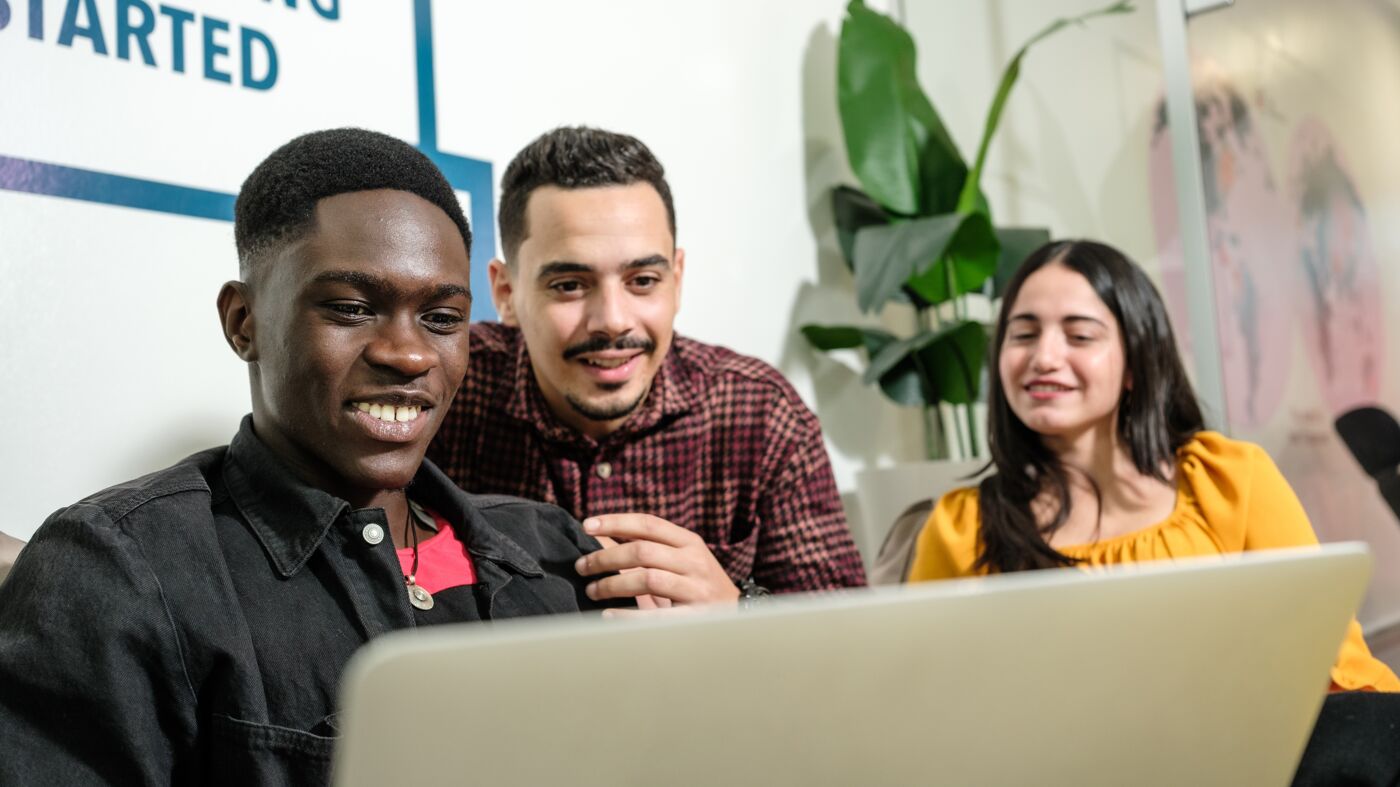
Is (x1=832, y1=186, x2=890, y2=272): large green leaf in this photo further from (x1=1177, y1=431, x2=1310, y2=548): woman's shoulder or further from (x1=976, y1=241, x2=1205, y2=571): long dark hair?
(x1=1177, y1=431, x2=1310, y2=548): woman's shoulder

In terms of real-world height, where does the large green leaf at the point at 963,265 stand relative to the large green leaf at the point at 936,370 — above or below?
above

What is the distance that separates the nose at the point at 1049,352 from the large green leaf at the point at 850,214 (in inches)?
33.4

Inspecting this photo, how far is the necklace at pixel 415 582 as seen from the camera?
1004 mm

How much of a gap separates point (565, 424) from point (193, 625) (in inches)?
39.2

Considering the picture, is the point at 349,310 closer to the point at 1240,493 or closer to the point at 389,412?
the point at 389,412

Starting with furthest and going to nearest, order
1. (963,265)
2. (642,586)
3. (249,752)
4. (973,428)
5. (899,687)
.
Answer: (973,428), (963,265), (642,586), (249,752), (899,687)

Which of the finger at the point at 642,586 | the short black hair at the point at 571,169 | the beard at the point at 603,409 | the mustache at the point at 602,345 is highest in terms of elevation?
the short black hair at the point at 571,169

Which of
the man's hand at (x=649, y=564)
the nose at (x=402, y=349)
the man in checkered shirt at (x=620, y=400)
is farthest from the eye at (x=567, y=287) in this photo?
the nose at (x=402, y=349)

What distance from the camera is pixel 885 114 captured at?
262cm

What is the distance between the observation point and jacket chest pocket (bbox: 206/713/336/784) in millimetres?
826

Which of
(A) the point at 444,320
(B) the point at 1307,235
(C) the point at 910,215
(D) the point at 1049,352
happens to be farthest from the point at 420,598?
(B) the point at 1307,235

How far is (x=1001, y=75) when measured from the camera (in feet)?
9.75

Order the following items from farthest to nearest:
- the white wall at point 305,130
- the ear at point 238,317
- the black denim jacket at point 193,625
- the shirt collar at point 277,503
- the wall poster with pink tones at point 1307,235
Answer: the wall poster with pink tones at point 1307,235, the white wall at point 305,130, the ear at point 238,317, the shirt collar at point 277,503, the black denim jacket at point 193,625

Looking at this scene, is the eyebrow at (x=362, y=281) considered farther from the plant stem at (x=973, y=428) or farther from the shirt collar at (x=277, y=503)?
the plant stem at (x=973, y=428)
